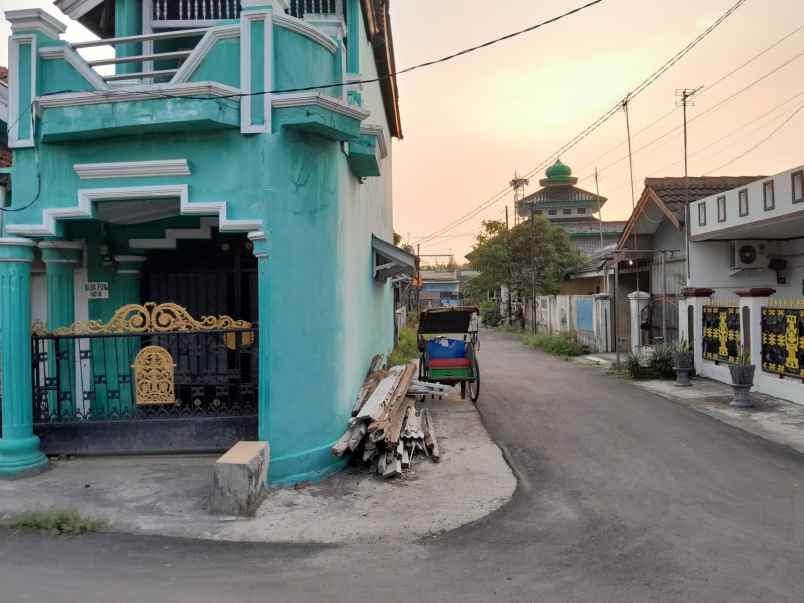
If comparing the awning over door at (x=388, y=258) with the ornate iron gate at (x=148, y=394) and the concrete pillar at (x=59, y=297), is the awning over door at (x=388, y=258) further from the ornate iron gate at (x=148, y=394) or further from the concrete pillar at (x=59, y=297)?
the concrete pillar at (x=59, y=297)

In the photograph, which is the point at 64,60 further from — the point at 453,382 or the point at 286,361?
the point at 453,382

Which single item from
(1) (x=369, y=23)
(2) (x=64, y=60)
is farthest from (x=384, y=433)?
(1) (x=369, y=23)

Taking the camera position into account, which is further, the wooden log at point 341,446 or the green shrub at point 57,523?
the wooden log at point 341,446

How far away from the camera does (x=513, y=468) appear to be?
6969 mm

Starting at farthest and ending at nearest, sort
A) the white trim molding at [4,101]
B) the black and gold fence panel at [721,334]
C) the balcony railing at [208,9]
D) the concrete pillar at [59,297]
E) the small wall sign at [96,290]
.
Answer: the black and gold fence panel at [721,334] < the balcony railing at [208,9] < the small wall sign at [96,290] < the concrete pillar at [59,297] < the white trim molding at [4,101]

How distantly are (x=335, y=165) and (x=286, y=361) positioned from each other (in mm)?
2234

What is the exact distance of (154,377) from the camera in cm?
690

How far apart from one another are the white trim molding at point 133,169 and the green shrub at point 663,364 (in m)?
11.7

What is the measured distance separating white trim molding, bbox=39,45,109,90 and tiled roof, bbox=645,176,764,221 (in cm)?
1444

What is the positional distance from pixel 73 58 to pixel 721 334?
1253 centimetres

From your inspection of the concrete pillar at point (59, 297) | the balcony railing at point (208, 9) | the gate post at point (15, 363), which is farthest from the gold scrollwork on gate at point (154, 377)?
the balcony railing at point (208, 9)

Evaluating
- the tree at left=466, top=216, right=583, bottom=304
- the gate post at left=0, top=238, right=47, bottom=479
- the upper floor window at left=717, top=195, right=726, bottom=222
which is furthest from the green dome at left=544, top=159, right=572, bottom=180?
the gate post at left=0, top=238, right=47, bottom=479

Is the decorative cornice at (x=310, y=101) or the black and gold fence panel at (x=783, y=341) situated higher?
the decorative cornice at (x=310, y=101)

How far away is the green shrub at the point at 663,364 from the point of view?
46.2ft
